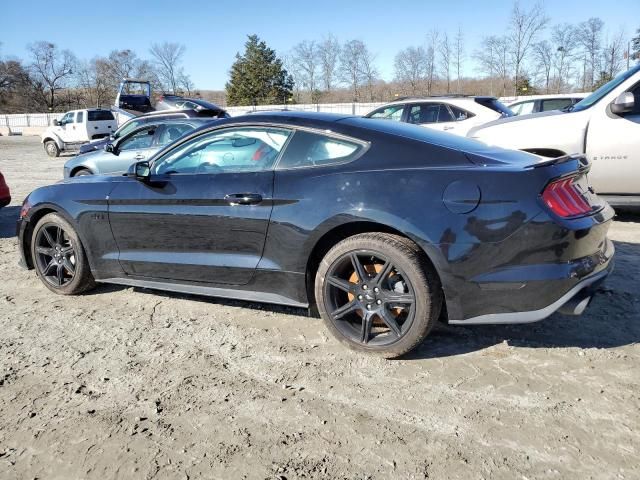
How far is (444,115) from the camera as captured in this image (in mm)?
9461

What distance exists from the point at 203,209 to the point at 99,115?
20251 millimetres

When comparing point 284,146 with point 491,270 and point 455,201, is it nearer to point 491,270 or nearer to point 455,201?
point 455,201

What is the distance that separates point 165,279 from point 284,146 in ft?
4.49

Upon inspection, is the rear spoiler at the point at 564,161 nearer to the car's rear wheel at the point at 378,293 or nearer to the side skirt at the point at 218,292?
the car's rear wheel at the point at 378,293

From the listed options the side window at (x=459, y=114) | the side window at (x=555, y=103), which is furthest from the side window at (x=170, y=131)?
the side window at (x=555, y=103)

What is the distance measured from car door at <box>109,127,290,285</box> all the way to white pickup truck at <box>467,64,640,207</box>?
3369mm

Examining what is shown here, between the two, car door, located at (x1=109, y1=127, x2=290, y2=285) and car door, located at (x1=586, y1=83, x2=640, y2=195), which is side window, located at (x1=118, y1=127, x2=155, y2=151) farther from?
car door, located at (x1=586, y1=83, x2=640, y2=195)

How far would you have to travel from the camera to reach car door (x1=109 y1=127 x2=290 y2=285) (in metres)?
3.41

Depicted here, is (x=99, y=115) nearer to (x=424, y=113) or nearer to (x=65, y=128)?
(x=65, y=128)

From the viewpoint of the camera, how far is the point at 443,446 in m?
2.29

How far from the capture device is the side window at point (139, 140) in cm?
862

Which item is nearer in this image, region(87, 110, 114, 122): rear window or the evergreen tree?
region(87, 110, 114, 122): rear window

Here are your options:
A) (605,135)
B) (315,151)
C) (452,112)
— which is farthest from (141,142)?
(605,135)

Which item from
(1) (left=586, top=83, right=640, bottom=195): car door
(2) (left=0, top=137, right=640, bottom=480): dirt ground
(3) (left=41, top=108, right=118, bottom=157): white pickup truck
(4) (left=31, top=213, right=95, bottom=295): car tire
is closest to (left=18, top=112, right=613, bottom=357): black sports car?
(4) (left=31, top=213, right=95, bottom=295): car tire
